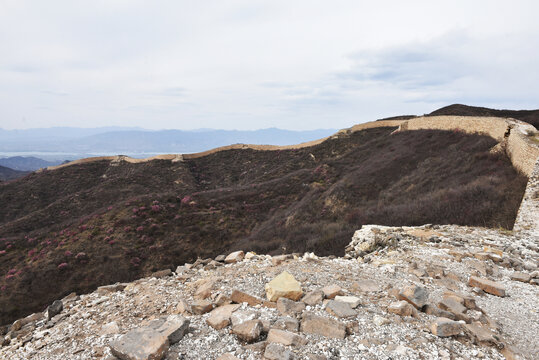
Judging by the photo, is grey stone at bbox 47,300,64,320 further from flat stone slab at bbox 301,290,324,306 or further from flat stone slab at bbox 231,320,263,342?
flat stone slab at bbox 301,290,324,306

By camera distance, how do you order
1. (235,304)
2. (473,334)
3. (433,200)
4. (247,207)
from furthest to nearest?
(247,207)
(433,200)
(235,304)
(473,334)

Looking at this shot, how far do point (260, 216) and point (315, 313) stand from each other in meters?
21.7

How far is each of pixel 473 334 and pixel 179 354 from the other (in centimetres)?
383

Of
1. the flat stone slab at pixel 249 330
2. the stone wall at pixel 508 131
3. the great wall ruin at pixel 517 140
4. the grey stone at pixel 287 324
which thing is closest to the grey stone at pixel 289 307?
the grey stone at pixel 287 324

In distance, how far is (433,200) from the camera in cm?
1283

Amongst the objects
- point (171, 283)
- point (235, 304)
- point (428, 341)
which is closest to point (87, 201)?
point (171, 283)

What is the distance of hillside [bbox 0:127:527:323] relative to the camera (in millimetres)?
12164

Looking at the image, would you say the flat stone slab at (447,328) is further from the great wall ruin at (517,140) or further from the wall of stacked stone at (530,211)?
the great wall ruin at (517,140)

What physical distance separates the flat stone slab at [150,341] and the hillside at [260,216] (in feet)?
23.5

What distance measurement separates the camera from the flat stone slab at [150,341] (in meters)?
3.21

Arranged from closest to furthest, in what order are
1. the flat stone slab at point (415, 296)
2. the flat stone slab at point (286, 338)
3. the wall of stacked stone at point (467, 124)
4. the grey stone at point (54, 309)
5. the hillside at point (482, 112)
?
the flat stone slab at point (286, 338)
the flat stone slab at point (415, 296)
the grey stone at point (54, 309)
the wall of stacked stone at point (467, 124)
the hillside at point (482, 112)

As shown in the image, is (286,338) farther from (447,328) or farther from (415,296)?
(415,296)

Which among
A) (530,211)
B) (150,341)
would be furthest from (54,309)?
(530,211)

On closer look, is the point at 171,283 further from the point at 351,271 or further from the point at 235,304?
the point at 351,271
